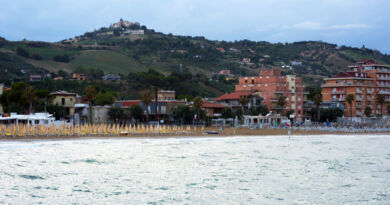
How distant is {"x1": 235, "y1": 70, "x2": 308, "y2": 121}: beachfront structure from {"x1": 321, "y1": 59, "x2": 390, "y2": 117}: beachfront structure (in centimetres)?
898

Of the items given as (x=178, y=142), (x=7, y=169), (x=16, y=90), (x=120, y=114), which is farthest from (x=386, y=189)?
(x=16, y=90)

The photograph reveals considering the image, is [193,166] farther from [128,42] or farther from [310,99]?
[128,42]

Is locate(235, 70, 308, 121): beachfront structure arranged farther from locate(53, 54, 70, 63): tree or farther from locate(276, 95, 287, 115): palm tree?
locate(53, 54, 70, 63): tree

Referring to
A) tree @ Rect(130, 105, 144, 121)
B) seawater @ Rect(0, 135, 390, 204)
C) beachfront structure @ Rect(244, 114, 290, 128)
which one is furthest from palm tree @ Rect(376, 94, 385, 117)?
tree @ Rect(130, 105, 144, 121)

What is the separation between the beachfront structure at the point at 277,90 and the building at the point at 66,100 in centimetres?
3106

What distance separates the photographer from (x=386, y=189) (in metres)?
24.4

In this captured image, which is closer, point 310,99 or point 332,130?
point 332,130

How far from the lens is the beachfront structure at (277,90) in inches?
3231

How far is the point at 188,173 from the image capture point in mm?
29281

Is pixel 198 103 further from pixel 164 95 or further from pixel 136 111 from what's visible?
pixel 164 95

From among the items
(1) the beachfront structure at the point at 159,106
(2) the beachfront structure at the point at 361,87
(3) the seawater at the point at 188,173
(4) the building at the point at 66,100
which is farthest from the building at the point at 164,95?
(3) the seawater at the point at 188,173

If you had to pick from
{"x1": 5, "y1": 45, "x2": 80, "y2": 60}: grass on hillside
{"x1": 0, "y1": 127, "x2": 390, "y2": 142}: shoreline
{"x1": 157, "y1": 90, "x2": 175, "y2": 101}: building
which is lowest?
{"x1": 0, "y1": 127, "x2": 390, "y2": 142}: shoreline

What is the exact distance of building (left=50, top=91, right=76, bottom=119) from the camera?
73250mm

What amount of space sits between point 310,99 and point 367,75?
464 inches
